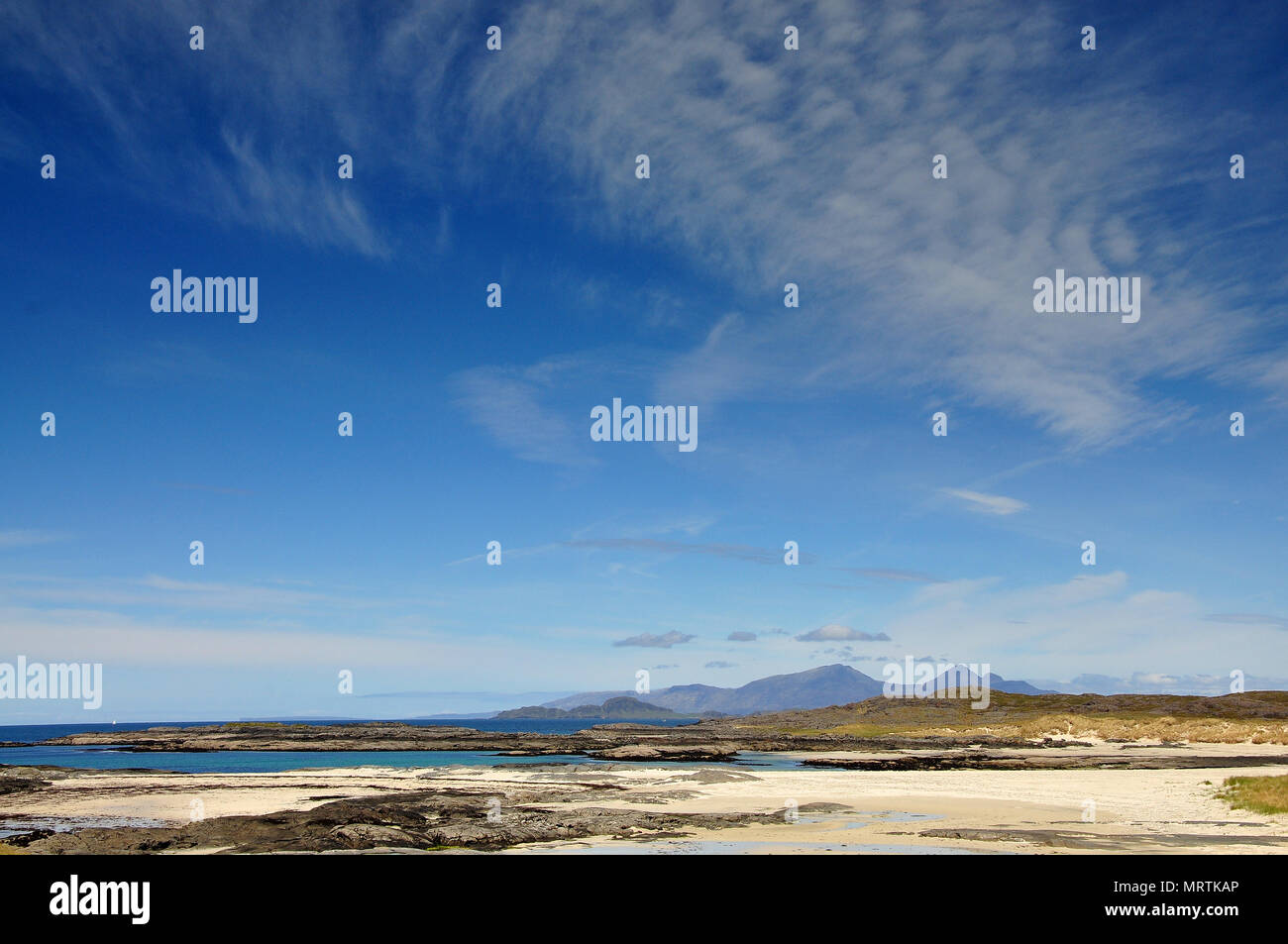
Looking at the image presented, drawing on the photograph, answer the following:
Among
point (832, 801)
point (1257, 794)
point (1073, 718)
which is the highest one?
point (1257, 794)

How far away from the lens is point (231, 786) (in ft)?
185

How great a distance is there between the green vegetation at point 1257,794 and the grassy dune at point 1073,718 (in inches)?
2779

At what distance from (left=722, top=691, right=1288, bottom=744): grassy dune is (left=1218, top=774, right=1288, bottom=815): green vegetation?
70.6 metres

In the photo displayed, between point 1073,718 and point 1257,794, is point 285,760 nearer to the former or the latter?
point 1257,794

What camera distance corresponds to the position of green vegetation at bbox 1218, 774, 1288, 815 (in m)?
34.9

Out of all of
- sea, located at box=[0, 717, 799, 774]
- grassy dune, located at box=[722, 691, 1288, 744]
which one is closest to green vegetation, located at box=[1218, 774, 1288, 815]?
sea, located at box=[0, 717, 799, 774]

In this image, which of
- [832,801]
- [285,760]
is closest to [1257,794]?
[832,801]

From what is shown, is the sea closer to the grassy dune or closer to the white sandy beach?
the white sandy beach

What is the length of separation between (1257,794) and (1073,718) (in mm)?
103719

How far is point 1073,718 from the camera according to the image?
430ft

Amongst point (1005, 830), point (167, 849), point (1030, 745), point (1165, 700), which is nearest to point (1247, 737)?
point (1030, 745)

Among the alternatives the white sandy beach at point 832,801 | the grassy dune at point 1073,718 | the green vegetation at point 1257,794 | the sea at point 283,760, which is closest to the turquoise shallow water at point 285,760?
the sea at point 283,760

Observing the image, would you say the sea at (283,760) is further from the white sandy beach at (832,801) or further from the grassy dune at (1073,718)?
the grassy dune at (1073,718)
